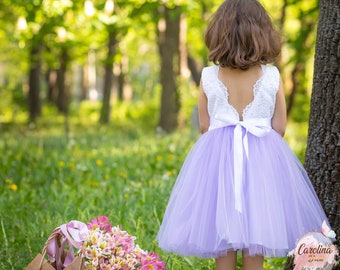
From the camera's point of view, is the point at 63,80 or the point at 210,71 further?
the point at 63,80

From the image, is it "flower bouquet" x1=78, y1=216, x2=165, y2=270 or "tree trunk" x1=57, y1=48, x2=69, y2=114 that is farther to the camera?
"tree trunk" x1=57, y1=48, x2=69, y2=114

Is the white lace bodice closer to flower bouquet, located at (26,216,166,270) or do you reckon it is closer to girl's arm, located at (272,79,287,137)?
girl's arm, located at (272,79,287,137)

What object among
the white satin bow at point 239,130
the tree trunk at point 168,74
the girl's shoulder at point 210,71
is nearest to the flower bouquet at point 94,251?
the white satin bow at point 239,130

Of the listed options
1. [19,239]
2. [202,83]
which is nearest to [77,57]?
[19,239]

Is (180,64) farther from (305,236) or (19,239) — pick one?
(305,236)

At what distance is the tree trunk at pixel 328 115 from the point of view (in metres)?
3.90

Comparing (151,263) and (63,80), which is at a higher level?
(63,80)

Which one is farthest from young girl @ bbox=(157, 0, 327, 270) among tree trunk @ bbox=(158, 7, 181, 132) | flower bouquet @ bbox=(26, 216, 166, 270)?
tree trunk @ bbox=(158, 7, 181, 132)

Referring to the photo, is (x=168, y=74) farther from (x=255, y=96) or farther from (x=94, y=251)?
(x=94, y=251)

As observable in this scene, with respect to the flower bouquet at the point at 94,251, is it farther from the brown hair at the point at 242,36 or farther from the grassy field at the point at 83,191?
the brown hair at the point at 242,36

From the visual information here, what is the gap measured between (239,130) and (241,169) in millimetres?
246

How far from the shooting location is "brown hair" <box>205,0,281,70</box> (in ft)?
11.7

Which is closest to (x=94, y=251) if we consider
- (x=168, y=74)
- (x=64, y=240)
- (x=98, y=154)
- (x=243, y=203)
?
(x=64, y=240)

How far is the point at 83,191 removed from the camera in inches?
252
